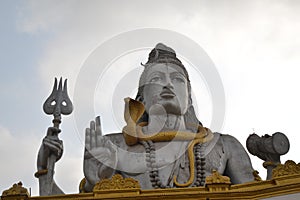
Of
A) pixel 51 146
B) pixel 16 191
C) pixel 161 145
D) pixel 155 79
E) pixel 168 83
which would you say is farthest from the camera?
pixel 155 79

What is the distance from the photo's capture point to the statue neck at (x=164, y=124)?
8.62m

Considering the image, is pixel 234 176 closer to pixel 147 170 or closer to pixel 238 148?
pixel 238 148

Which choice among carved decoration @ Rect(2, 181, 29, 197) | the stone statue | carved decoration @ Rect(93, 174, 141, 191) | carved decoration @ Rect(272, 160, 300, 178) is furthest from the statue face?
carved decoration @ Rect(272, 160, 300, 178)

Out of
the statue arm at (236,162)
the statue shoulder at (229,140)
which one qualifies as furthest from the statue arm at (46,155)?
the statue shoulder at (229,140)

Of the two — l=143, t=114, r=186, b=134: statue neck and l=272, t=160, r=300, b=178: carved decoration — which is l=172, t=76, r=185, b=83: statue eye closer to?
l=143, t=114, r=186, b=134: statue neck

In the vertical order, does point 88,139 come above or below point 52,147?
below

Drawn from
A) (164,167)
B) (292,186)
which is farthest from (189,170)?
(292,186)

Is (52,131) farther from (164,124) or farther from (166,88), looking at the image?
(166,88)

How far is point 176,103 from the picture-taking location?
891 centimetres

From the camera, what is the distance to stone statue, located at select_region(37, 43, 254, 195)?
7398mm

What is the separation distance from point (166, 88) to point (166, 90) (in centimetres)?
4

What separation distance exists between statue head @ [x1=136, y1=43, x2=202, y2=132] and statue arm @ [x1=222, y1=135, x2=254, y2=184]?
72 cm

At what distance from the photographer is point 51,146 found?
7316mm

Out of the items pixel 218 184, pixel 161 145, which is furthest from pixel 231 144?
pixel 218 184
